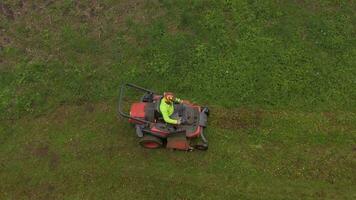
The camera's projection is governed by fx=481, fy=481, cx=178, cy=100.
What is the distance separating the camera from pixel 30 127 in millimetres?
17766

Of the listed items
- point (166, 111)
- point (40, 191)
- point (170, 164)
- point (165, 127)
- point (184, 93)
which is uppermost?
point (184, 93)

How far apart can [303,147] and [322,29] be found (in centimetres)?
586

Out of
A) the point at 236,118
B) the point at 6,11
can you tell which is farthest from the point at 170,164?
the point at 6,11

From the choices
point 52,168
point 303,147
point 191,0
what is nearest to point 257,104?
point 303,147

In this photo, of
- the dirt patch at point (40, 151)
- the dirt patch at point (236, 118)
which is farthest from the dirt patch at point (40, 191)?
the dirt patch at point (236, 118)

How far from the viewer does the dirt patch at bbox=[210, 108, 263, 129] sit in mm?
17281

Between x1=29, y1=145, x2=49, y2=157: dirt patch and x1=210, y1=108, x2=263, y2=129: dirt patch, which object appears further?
x1=210, y1=108, x2=263, y2=129: dirt patch

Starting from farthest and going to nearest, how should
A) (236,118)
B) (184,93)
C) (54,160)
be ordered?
(184,93) < (236,118) < (54,160)

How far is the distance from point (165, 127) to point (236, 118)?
9.41 feet

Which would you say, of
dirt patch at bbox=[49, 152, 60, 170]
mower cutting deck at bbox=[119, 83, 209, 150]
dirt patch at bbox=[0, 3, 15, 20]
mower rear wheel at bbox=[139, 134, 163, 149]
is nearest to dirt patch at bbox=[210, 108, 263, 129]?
mower cutting deck at bbox=[119, 83, 209, 150]

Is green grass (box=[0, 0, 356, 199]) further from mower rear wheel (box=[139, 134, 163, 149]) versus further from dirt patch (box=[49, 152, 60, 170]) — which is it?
mower rear wheel (box=[139, 134, 163, 149])

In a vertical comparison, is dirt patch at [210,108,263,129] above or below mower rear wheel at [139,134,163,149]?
above

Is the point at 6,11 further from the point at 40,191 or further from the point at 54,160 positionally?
the point at 40,191

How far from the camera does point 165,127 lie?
53.0 ft
